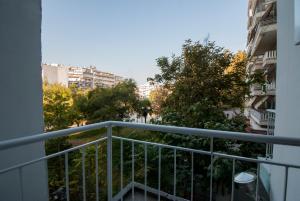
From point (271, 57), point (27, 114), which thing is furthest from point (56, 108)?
point (271, 57)

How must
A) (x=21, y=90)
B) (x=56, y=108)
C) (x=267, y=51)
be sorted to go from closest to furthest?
(x=21, y=90) → (x=56, y=108) → (x=267, y=51)

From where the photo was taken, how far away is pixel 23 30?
161cm

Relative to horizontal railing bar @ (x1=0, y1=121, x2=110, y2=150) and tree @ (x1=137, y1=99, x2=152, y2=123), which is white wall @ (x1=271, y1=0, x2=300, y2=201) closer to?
horizontal railing bar @ (x1=0, y1=121, x2=110, y2=150)

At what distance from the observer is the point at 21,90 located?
1572 millimetres

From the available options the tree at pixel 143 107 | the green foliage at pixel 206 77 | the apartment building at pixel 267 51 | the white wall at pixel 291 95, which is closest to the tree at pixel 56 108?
the green foliage at pixel 206 77

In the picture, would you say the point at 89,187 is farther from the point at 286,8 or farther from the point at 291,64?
the point at 286,8

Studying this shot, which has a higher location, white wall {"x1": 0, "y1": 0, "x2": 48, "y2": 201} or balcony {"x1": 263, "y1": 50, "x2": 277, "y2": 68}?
balcony {"x1": 263, "y1": 50, "x2": 277, "y2": 68}

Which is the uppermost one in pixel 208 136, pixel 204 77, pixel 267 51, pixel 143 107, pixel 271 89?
pixel 267 51

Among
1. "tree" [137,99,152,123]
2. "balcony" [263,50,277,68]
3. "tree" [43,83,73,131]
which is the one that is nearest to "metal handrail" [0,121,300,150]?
"tree" [43,83,73,131]

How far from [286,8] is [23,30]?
2.68 m

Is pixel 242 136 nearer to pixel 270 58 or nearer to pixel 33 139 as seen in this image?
pixel 33 139

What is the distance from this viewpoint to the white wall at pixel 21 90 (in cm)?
146

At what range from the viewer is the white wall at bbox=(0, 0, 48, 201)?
1.46m

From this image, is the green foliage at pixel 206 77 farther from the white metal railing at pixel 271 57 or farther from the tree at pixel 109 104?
the tree at pixel 109 104
